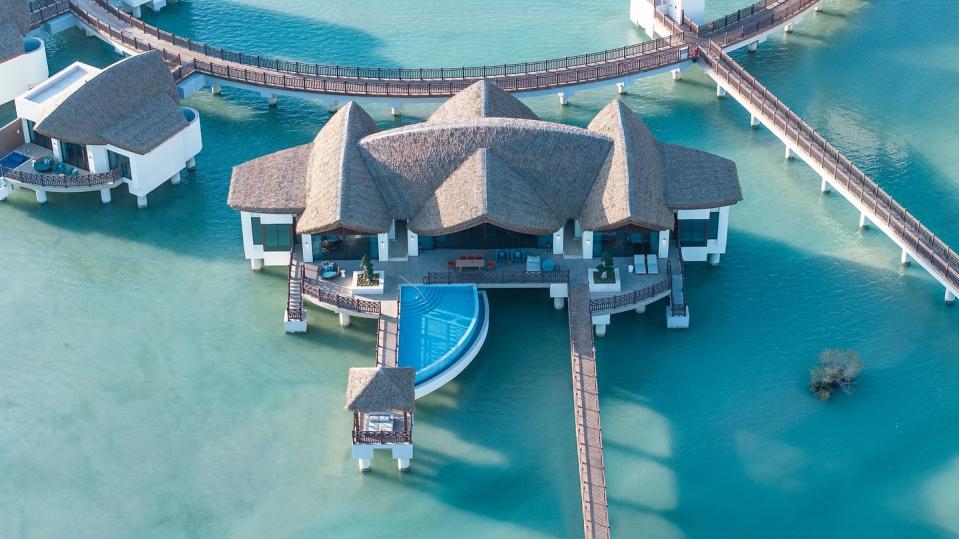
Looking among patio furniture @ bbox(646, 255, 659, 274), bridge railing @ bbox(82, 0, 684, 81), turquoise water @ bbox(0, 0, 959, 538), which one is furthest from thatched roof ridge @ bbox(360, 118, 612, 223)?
bridge railing @ bbox(82, 0, 684, 81)

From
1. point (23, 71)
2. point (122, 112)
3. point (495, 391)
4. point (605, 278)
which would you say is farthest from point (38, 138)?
point (605, 278)

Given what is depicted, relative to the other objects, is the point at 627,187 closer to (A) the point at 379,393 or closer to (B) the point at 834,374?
(B) the point at 834,374

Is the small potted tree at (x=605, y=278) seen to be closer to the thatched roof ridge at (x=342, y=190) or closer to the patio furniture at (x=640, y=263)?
the patio furniture at (x=640, y=263)

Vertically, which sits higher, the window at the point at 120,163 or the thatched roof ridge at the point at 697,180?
the thatched roof ridge at the point at 697,180

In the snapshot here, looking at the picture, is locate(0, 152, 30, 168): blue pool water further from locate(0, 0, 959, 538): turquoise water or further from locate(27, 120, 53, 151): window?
locate(0, 0, 959, 538): turquoise water

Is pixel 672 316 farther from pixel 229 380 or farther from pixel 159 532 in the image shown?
pixel 159 532

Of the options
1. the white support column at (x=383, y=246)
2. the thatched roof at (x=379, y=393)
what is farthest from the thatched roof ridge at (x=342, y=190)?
the thatched roof at (x=379, y=393)
